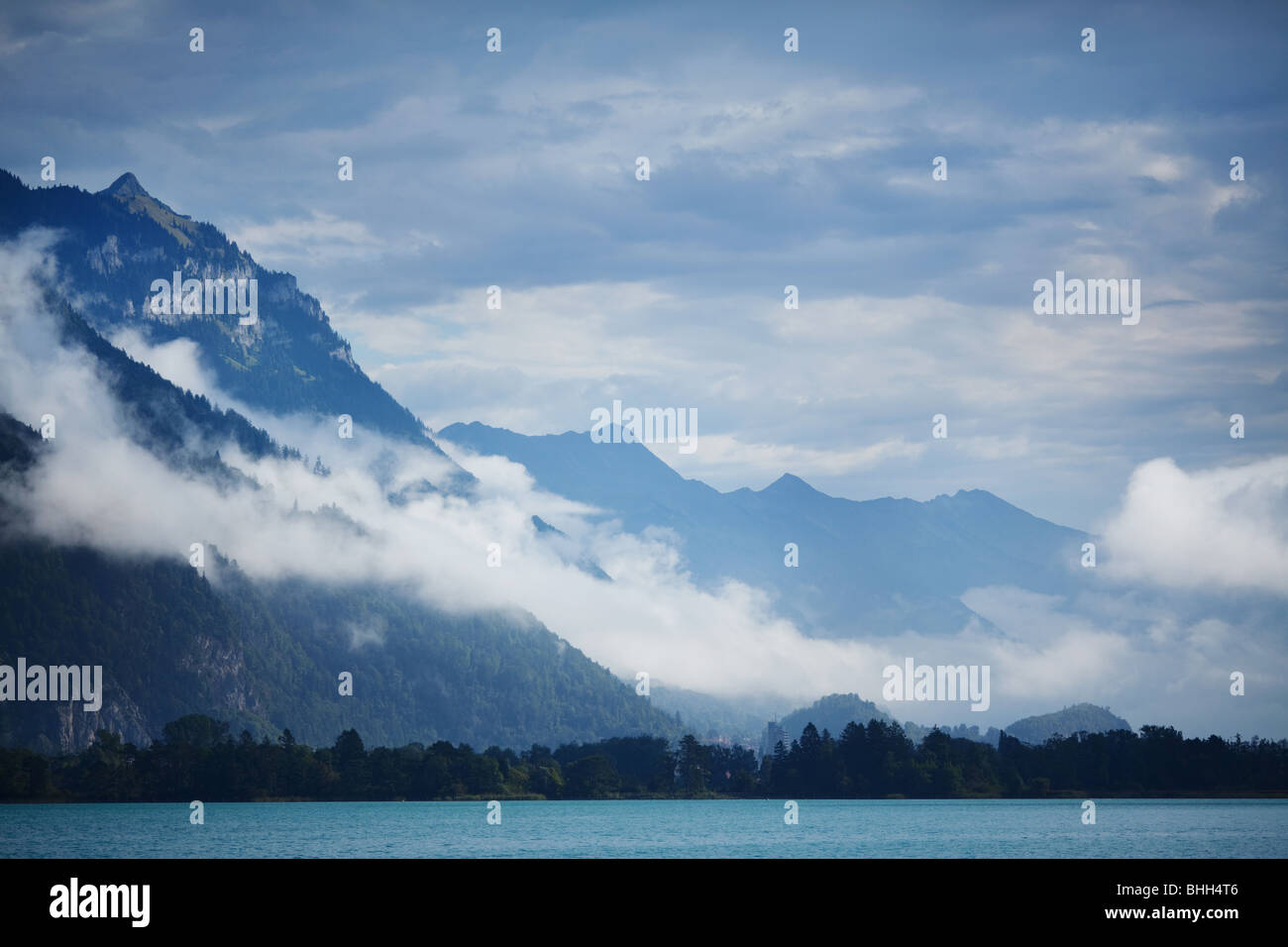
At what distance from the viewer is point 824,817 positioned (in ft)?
550

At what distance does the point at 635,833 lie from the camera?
133000 millimetres

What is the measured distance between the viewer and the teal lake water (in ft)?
335

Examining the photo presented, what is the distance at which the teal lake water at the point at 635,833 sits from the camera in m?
102
